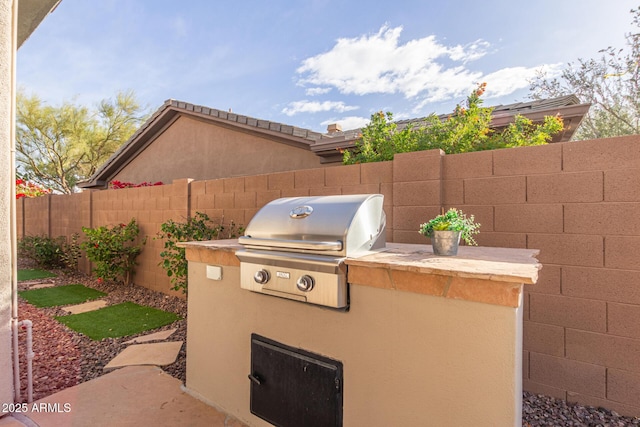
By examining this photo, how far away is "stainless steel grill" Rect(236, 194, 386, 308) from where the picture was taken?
6.12 feet

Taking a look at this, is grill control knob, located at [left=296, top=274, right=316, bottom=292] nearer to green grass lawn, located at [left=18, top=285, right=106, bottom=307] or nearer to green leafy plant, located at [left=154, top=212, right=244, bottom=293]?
green leafy plant, located at [left=154, top=212, right=244, bottom=293]

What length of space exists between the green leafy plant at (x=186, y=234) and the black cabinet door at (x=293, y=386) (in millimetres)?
2842

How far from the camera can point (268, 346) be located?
2.30 meters

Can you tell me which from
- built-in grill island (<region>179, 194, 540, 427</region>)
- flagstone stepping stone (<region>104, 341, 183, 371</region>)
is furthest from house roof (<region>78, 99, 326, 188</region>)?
built-in grill island (<region>179, 194, 540, 427</region>)

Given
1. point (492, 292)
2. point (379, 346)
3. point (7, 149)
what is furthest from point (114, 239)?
point (492, 292)

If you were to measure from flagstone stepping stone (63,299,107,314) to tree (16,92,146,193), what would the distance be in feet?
55.5

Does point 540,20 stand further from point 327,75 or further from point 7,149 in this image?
point 7,149

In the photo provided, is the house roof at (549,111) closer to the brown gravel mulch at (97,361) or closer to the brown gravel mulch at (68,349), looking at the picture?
the brown gravel mulch at (97,361)

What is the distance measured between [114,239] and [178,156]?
15.3 feet

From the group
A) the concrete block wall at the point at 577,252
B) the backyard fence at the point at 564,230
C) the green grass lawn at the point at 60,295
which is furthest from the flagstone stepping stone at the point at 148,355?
the concrete block wall at the point at 577,252

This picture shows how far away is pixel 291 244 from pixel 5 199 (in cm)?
250

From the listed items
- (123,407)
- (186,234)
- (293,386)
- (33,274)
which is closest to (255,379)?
(293,386)

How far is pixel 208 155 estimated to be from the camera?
31.4 feet

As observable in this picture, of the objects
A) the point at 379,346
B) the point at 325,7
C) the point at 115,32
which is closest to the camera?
the point at 379,346
